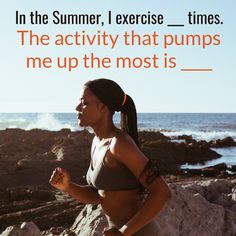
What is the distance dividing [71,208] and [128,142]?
25.3 feet

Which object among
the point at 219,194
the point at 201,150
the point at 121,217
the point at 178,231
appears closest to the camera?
the point at 121,217

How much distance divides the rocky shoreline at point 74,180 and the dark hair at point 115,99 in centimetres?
205

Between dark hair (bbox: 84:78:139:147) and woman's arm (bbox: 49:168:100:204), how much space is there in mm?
380

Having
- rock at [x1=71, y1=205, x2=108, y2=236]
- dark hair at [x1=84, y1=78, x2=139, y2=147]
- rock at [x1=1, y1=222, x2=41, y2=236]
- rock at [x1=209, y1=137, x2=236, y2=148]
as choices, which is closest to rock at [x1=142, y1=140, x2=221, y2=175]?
rock at [x1=209, y1=137, x2=236, y2=148]

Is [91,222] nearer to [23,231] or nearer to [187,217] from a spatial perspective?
[23,231]

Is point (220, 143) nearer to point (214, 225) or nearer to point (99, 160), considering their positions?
point (214, 225)

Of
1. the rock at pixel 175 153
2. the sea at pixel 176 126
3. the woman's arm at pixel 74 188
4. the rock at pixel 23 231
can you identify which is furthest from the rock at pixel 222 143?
the woman's arm at pixel 74 188

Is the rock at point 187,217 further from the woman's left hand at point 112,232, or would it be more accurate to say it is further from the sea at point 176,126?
the sea at point 176,126

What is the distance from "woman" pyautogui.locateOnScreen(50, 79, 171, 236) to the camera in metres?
2.36

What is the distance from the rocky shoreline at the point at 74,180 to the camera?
17.0 ft

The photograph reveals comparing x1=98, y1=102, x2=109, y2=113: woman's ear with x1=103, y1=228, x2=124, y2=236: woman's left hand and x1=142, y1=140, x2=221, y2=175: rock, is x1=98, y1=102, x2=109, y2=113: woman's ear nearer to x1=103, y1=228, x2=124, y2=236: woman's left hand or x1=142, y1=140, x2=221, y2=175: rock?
x1=103, y1=228, x2=124, y2=236: woman's left hand

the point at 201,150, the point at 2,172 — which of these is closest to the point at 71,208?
the point at 2,172

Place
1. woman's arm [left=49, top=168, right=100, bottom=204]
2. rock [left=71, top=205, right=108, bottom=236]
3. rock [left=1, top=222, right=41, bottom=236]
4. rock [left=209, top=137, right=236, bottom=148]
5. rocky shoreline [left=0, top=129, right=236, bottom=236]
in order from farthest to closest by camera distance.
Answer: rock [left=209, top=137, right=236, bottom=148]
rocky shoreline [left=0, top=129, right=236, bottom=236]
rock [left=71, top=205, right=108, bottom=236]
rock [left=1, top=222, right=41, bottom=236]
woman's arm [left=49, top=168, right=100, bottom=204]

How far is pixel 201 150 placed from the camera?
26.9 m
